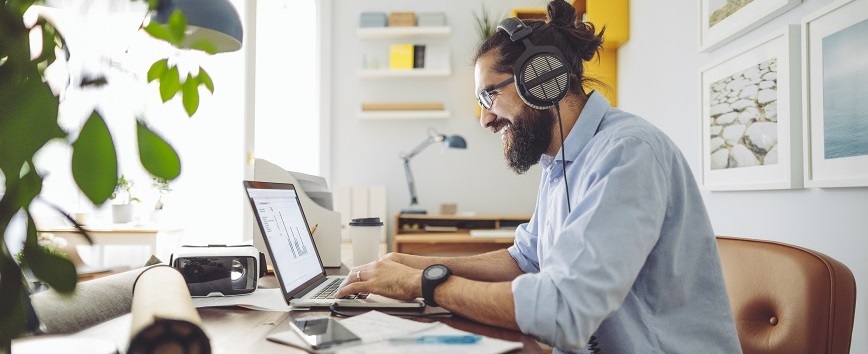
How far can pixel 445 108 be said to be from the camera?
4254 millimetres

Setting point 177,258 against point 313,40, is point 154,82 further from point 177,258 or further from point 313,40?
point 313,40

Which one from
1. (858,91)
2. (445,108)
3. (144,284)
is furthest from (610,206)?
(445,108)

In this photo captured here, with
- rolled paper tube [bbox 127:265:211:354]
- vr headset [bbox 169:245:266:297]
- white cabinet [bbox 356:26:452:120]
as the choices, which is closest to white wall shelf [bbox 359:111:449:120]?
white cabinet [bbox 356:26:452:120]

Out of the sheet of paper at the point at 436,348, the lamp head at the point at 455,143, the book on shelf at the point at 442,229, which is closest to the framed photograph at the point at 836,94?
the sheet of paper at the point at 436,348

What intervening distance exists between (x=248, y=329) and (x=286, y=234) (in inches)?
15.2

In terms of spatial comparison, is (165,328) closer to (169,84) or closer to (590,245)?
(169,84)

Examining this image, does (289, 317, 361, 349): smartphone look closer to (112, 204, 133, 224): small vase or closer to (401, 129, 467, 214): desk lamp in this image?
(112, 204, 133, 224): small vase

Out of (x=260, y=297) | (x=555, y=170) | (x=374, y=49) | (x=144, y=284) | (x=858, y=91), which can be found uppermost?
(x=374, y=49)

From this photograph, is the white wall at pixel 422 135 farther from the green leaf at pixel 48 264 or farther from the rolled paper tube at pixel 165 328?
the green leaf at pixel 48 264

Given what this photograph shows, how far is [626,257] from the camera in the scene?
0.91 m

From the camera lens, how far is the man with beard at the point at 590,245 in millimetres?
902

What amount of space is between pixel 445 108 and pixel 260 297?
10.3ft

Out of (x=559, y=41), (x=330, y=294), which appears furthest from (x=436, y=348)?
(x=559, y=41)

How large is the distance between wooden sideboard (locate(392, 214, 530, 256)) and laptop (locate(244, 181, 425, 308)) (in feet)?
6.20
